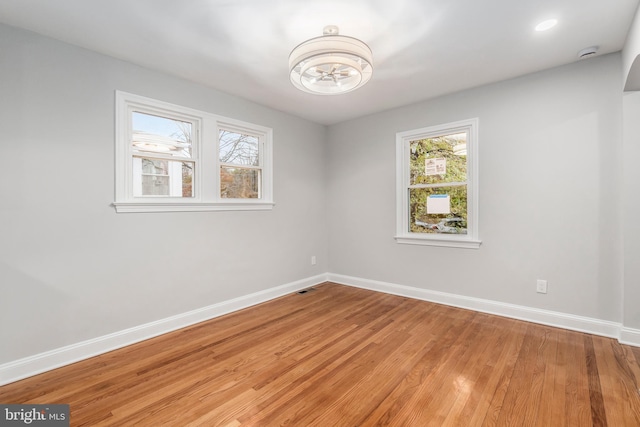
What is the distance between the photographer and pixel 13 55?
2.13m

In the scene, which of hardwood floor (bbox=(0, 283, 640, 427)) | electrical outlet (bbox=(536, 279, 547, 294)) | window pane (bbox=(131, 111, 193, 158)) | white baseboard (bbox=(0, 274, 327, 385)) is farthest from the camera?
electrical outlet (bbox=(536, 279, 547, 294))

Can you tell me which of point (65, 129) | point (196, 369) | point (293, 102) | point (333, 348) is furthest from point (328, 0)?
point (196, 369)

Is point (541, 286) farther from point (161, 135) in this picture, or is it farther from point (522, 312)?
point (161, 135)

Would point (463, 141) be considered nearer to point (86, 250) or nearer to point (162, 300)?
point (162, 300)

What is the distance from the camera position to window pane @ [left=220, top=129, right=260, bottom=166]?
3.50 meters

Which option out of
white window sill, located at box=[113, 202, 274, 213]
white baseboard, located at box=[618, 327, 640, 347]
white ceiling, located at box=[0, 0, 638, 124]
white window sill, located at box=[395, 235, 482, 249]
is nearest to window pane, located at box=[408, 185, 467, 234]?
white window sill, located at box=[395, 235, 482, 249]

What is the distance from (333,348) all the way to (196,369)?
1110mm

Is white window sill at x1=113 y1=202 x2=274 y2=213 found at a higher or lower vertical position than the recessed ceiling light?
lower

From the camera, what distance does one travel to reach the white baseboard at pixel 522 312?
262 cm

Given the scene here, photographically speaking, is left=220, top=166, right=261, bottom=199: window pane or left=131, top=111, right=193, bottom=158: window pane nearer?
left=131, top=111, right=193, bottom=158: window pane

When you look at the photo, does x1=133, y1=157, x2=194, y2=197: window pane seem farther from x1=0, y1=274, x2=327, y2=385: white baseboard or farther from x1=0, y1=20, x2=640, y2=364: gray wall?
x1=0, y1=274, x2=327, y2=385: white baseboard

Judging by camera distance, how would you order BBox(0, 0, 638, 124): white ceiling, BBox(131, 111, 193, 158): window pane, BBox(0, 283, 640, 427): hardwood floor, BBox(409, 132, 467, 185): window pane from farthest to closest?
BBox(409, 132, 467, 185): window pane, BBox(131, 111, 193, 158): window pane, BBox(0, 0, 638, 124): white ceiling, BBox(0, 283, 640, 427): hardwood floor

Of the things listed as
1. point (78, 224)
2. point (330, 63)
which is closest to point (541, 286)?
point (330, 63)

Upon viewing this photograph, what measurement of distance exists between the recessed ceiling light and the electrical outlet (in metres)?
2.32
